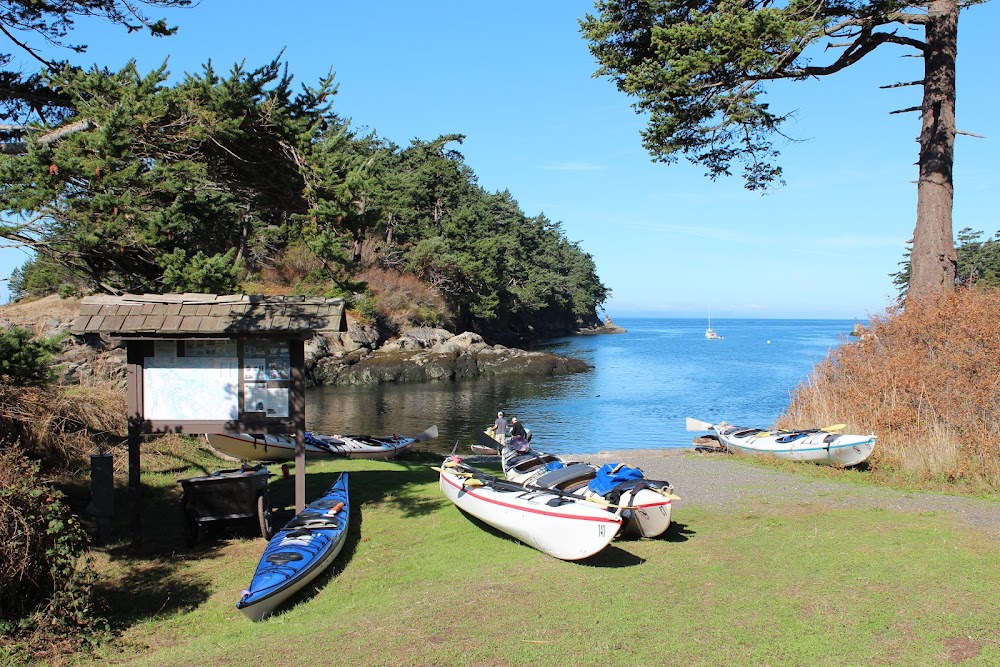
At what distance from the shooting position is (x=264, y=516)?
1073 centimetres

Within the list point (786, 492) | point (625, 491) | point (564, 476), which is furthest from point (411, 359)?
point (625, 491)

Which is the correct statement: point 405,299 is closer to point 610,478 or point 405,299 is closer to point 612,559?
point 610,478

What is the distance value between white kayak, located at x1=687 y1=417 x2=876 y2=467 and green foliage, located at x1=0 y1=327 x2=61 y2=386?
1451 centimetres

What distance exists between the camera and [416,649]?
6535mm

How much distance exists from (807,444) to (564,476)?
809 cm

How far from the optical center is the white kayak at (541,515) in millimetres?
9141

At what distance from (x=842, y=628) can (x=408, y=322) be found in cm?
5550

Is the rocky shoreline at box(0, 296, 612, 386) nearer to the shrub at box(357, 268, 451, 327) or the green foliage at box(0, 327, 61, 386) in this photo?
the shrub at box(357, 268, 451, 327)

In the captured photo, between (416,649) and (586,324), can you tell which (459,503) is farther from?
(586,324)

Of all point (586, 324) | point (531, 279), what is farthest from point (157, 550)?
→ point (586, 324)

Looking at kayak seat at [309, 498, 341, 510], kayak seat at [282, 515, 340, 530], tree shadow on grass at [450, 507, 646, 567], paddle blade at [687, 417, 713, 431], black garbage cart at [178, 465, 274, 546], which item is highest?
black garbage cart at [178, 465, 274, 546]

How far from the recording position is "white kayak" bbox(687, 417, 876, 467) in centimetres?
1593

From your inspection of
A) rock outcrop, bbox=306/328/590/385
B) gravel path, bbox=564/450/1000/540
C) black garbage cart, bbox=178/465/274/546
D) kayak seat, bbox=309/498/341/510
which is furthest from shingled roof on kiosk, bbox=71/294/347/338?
rock outcrop, bbox=306/328/590/385

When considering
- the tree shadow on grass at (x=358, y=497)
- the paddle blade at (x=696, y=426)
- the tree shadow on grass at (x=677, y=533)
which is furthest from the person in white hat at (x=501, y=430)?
the tree shadow on grass at (x=677, y=533)
